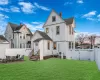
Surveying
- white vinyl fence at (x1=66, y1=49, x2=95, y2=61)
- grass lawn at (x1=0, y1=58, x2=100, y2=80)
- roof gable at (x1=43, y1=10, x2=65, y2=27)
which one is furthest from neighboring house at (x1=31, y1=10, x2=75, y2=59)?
grass lawn at (x1=0, y1=58, x2=100, y2=80)

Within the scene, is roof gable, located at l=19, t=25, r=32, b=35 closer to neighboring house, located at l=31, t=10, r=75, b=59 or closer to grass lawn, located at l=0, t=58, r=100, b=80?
neighboring house, located at l=31, t=10, r=75, b=59

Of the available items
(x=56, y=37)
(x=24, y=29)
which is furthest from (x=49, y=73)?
(x=24, y=29)

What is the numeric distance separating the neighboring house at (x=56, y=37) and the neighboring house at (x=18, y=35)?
11.7 m

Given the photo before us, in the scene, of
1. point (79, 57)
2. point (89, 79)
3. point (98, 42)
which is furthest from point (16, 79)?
point (98, 42)

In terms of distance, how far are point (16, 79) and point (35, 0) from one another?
23301mm

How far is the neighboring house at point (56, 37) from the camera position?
936 inches

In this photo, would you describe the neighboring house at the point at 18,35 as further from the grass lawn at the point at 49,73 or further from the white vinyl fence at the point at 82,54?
the grass lawn at the point at 49,73

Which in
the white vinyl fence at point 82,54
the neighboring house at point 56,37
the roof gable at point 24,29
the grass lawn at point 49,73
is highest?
the roof gable at point 24,29

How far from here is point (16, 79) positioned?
25.0 ft

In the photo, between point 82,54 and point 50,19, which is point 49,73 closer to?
point 82,54

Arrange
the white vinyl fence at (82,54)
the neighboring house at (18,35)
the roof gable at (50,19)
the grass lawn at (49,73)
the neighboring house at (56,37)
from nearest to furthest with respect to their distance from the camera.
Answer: the grass lawn at (49,73)
the white vinyl fence at (82,54)
the neighboring house at (56,37)
the roof gable at (50,19)
the neighboring house at (18,35)

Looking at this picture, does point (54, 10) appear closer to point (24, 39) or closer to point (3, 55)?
point (3, 55)

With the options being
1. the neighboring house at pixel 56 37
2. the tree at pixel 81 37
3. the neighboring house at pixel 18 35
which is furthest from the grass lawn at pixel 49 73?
the tree at pixel 81 37

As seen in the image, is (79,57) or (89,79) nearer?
(89,79)
